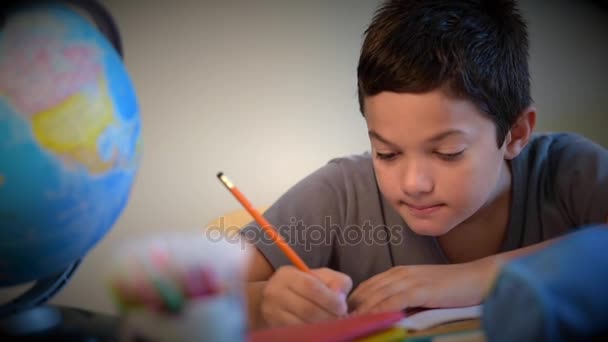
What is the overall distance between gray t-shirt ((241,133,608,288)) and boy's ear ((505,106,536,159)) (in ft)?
0.26

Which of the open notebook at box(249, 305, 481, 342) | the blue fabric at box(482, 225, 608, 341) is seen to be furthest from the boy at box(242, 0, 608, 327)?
the blue fabric at box(482, 225, 608, 341)

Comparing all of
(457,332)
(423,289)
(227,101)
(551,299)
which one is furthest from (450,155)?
(227,101)

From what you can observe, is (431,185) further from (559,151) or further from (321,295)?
(559,151)

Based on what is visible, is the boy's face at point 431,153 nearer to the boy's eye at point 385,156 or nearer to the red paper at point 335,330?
the boy's eye at point 385,156

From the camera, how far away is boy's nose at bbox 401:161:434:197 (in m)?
0.68

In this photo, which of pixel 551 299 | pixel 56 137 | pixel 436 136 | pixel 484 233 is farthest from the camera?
pixel 484 233

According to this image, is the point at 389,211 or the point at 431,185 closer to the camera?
the point at 431,185

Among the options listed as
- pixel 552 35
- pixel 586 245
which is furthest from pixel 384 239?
pixel 552 35

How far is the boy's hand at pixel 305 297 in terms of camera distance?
1.83 ft

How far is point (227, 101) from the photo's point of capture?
113cm

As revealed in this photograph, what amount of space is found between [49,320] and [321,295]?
10.1 inches

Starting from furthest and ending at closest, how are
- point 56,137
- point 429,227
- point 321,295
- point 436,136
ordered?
point 429,227
point 436,136
point 321,295
point 56,137

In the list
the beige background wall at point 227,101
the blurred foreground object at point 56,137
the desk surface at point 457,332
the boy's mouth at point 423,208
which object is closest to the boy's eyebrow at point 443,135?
the boy's mouth at point 423,208

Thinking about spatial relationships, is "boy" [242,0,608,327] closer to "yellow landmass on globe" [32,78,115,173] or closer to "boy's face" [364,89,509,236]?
"boy's face" [364,89,509,236]
